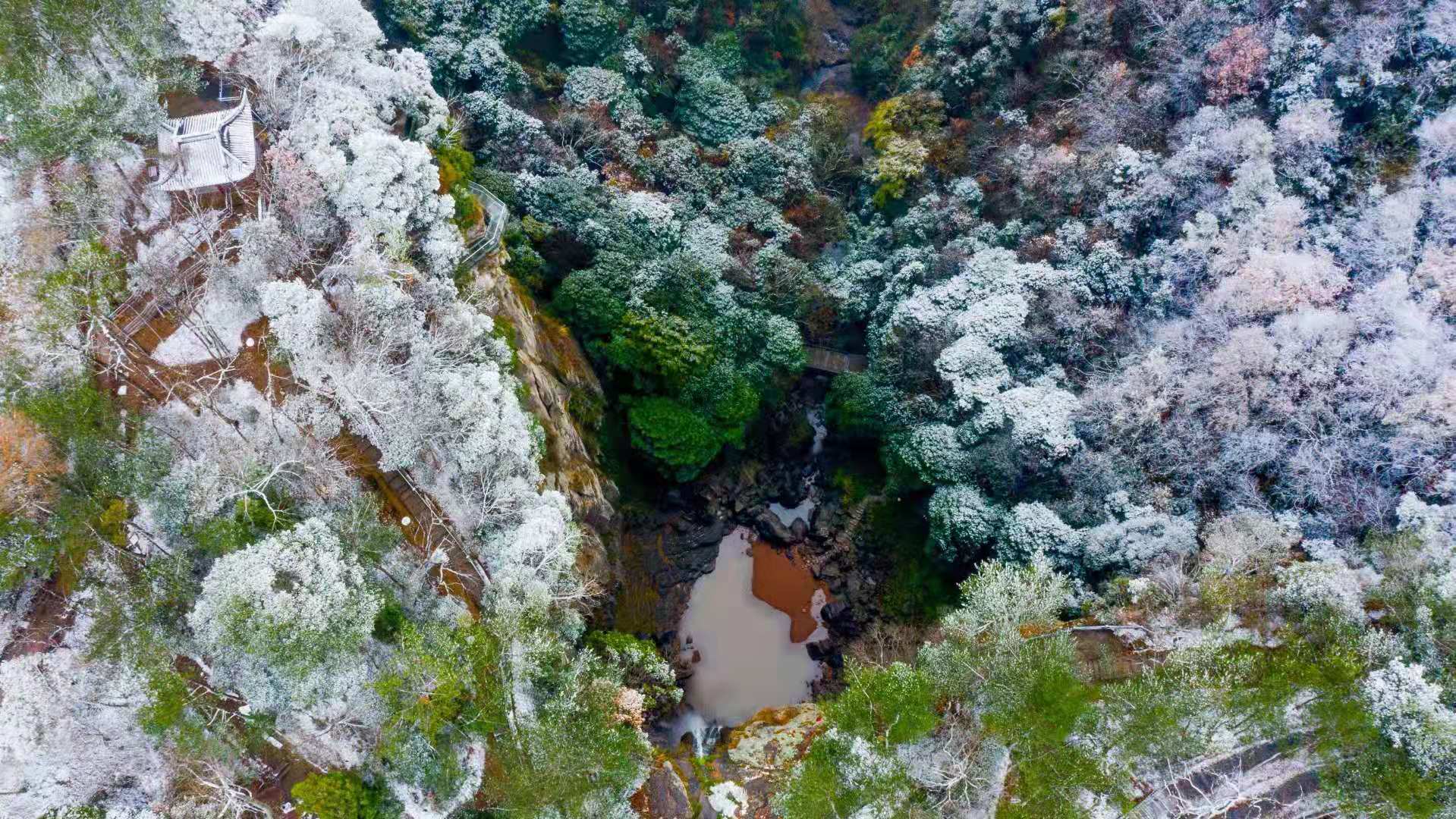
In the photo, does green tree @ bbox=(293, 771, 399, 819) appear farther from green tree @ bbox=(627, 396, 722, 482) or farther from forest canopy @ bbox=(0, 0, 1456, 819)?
green tree @ bbox=(627, 396, 722, 482)

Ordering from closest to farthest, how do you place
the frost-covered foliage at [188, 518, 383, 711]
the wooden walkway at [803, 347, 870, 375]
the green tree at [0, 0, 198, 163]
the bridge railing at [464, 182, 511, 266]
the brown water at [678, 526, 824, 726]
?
the frost-covered foliage at [188, 518, 383, 711] → the green tree at [0, 0, 198, 163] → the bridge railing at [464, 182, 511, 266] → the brown water at [678, 526, 824, 726] → the wooden walkway at [803, 347, 870, 375]

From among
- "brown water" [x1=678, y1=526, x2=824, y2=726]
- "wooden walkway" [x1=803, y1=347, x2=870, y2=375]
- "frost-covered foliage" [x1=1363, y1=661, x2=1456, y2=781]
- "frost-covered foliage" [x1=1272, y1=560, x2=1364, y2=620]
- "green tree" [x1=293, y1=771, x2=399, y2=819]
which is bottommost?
"brown water" [x1=678, y1=526, x2=824, y2=726]

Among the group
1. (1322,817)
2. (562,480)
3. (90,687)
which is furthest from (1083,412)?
(90,687)

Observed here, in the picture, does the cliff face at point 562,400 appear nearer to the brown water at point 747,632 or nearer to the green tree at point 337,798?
the brown water at point 747,632

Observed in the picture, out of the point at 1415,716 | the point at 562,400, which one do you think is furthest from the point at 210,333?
the point at 1415,716

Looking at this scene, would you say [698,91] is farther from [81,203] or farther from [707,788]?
[707,788]

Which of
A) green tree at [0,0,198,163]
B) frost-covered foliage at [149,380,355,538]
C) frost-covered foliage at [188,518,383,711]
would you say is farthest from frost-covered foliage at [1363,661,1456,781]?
green tree at [0,0,198,163]

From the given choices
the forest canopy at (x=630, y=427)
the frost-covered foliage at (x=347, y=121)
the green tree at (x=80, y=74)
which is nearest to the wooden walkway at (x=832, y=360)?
the forest canopy at (x=630, y=427)
